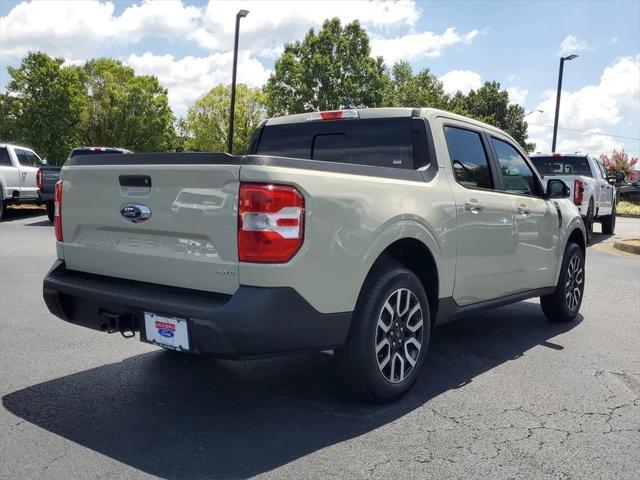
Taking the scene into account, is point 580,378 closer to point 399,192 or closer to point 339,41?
point 399,192

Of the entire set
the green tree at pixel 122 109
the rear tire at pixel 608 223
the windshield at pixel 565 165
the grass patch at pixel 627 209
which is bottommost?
the grass patch at pixel 627 209

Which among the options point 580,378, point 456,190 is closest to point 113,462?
point 456,190

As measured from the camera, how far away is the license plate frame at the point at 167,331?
318cm

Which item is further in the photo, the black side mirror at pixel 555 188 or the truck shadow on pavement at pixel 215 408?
the black side mirror at pixel 555 188

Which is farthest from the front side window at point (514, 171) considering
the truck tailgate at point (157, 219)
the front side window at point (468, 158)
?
the truck tailgate at point (157, 219)

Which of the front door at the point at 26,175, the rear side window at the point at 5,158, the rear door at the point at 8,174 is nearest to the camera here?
the rear door at the point at 8,174

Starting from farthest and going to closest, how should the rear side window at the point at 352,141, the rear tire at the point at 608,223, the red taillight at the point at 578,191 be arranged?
the rear tire at the point at 608,223
the red taillight at the point at 578,191
the rear side window at the point at 352,141

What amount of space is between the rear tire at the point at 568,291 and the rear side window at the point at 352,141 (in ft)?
8.41

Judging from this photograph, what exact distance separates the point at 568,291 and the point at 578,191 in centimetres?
738

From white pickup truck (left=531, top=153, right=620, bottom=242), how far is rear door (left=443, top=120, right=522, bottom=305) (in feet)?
28.8

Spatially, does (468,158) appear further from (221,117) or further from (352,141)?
(221,117)

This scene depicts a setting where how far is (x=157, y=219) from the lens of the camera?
339cm

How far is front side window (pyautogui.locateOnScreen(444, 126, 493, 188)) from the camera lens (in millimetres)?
4535

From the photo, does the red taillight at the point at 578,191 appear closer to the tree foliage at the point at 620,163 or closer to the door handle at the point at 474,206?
the door handle at the point at 474,206
